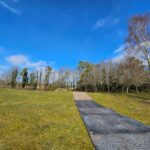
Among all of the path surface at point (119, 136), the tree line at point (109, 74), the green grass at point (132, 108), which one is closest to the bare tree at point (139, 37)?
the tree line at point (109, 74)

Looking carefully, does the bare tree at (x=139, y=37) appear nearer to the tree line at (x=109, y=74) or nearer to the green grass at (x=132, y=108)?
the tree line at (x=109, y=74)

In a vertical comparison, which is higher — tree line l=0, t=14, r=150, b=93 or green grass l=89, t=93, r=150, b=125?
tree line l=0, t=14, r=150, b=93

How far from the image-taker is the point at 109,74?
4628 centimetres

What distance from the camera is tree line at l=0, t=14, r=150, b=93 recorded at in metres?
17.7

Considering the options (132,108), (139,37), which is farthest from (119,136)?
(139,37)

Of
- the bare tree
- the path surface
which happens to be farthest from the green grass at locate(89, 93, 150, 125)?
the bare tree

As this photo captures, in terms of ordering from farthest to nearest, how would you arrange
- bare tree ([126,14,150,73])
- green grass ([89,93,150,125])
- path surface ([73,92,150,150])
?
bare tree ([126,14,150,73])
green grass ([89,93,150,125])
path surface ([73,92,150,150])

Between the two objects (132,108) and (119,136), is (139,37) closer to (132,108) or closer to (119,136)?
(132,108)

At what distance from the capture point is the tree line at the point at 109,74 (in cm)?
1772

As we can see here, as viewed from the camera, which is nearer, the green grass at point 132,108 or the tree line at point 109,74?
the green grass at point 132,108

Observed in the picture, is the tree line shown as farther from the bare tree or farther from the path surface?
the path surface

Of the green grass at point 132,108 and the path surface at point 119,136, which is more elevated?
the green grass at point 132,108

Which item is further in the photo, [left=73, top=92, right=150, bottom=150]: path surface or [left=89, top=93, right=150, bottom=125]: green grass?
[left=89, top=93, right=150, bottom=125]: green grass

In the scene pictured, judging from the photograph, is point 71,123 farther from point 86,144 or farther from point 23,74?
point 23,74
